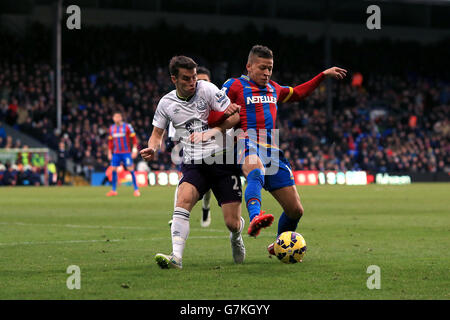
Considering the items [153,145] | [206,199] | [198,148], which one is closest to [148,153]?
[153,145]

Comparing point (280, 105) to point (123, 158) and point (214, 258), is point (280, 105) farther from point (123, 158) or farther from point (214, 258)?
point (214, 258)

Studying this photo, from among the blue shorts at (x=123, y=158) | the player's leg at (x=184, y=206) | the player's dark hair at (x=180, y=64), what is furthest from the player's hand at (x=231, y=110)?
the blue shorts at (x=123, y=158)

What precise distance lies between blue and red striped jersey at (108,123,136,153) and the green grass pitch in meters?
6.17

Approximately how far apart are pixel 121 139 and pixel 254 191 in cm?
1549

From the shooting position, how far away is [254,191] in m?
8.23

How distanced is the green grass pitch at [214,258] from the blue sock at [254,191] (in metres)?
0.58

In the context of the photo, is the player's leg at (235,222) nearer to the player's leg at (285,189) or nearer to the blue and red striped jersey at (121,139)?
the player's leg at (285,189)

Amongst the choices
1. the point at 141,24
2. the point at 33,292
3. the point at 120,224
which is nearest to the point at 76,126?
the point at 141,24

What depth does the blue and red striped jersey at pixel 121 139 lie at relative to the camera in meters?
23.2

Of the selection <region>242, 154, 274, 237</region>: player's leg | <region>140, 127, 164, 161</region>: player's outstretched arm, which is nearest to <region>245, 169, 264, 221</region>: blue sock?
<region>242, 154, 274, 237</region>: player's leg

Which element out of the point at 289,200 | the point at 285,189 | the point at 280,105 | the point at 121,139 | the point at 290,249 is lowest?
the point at 290,249

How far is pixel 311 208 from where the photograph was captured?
18.7m

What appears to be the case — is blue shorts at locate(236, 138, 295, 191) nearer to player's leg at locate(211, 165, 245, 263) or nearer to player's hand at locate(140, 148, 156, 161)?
player's leg at locate(211, 165, 245, 263)
